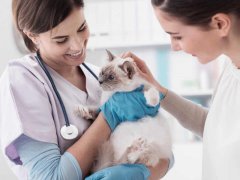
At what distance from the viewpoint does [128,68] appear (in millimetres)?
1380

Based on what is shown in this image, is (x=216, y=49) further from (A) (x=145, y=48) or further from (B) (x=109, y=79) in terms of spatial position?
(A) (x=145, y=48)

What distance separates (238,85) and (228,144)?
0.77 ft

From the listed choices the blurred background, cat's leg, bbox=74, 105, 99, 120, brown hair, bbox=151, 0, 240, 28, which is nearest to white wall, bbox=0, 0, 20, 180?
the blurred background

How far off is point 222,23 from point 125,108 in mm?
452

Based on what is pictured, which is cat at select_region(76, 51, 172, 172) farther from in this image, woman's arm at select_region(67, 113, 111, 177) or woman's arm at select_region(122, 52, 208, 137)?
woman's arm at select_region(122, 52, 208, 137)

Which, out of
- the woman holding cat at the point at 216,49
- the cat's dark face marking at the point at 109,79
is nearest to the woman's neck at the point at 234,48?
the woman holding cat at the point at 216,49

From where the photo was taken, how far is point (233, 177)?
46.6 inches

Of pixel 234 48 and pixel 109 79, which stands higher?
pixel 234 48

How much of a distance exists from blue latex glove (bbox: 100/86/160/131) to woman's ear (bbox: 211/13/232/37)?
1.25 feet

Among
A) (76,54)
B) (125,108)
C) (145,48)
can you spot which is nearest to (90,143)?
(125,108)

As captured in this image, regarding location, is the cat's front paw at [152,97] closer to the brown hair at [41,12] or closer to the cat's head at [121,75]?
the cat's head at [121,75]

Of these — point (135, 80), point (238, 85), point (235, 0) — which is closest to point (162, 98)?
point (135, 80)

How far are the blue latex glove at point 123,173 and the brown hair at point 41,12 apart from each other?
0.52 metres

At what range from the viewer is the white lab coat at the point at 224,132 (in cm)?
119
